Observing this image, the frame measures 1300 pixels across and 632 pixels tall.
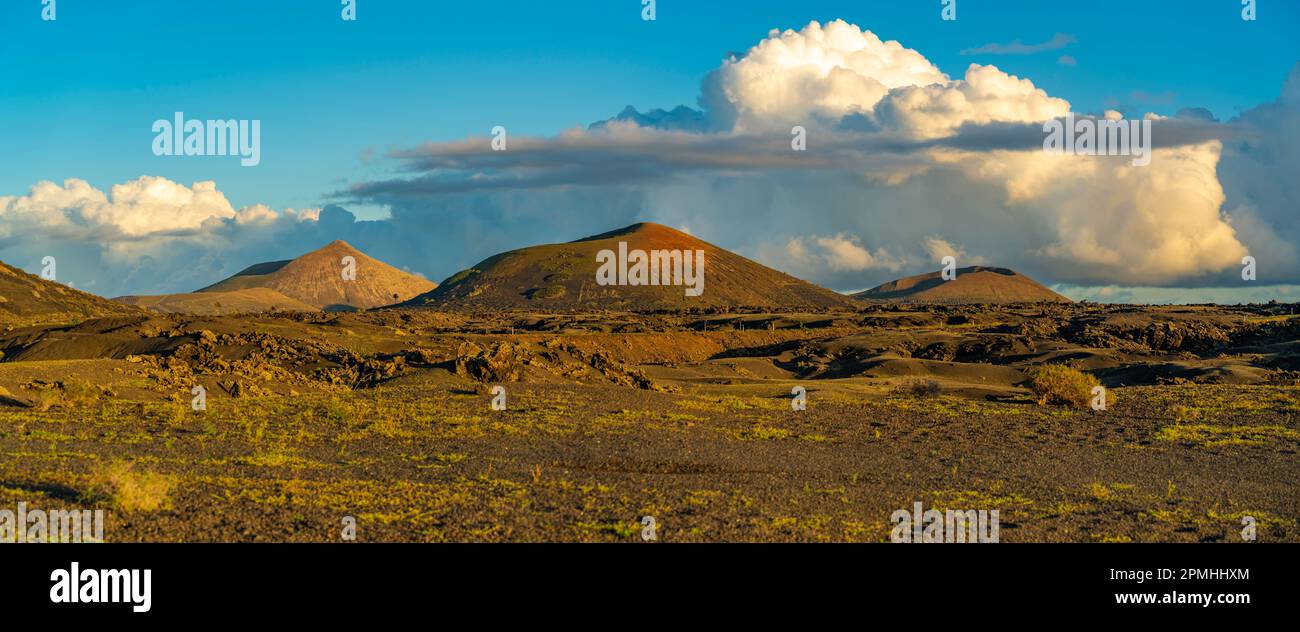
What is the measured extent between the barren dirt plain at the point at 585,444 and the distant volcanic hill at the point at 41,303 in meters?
19.3

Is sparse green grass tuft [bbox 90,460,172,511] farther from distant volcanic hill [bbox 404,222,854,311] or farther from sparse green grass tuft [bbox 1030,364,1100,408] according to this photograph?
distant volcanic hill [bbox 404,222,854,311]

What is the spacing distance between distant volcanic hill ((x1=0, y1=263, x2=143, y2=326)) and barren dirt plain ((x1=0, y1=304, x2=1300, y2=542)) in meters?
19.3

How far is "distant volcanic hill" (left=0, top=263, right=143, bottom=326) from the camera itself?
243ft

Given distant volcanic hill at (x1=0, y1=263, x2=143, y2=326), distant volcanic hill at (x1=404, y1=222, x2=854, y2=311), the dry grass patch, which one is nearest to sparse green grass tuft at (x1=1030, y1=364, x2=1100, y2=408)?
the dry grass patch

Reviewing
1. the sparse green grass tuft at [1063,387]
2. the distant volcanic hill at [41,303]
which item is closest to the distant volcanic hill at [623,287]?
the distant volcanic hill at [41,303]

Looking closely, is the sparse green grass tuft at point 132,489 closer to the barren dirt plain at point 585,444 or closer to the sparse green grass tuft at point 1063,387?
the barren dirt plain at point 585,444

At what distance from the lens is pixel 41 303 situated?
79438mm

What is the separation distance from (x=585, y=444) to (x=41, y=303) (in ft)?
231

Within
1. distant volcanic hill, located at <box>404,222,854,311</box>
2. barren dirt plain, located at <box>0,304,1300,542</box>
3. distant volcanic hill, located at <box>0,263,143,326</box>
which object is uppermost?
distant volcanic hill, located at <box>404,222,854,311</box>

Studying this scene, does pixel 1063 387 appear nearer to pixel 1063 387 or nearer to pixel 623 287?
pixel 1063 387

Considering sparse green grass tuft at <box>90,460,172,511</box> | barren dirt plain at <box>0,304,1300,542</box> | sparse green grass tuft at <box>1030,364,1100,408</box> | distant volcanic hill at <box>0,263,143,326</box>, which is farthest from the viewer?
distant volcanic hill at <box>0,263,143,326</box>

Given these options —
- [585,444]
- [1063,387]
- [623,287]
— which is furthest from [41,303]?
[623,287]

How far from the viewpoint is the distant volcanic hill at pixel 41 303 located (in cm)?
7412
